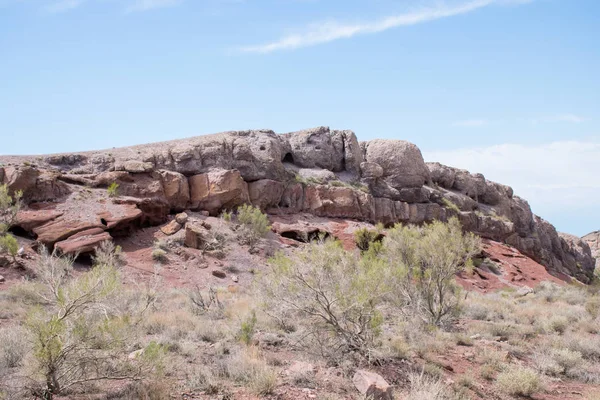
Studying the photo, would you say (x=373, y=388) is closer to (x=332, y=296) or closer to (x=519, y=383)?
(x=332, y=296)

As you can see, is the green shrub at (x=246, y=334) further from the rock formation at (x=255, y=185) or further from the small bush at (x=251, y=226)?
the small bush at (x=251, y=226)

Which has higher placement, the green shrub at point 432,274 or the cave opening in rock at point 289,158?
the cave opening in rock at point 289,158

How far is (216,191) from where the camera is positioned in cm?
2617

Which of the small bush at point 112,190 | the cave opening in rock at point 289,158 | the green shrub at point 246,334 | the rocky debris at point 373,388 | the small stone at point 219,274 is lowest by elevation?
the small stone at point 219,274

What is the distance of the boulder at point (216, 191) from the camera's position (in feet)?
85.7

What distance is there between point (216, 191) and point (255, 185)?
2.84 meters

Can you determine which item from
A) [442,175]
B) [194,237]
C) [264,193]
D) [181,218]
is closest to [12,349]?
[194,237]

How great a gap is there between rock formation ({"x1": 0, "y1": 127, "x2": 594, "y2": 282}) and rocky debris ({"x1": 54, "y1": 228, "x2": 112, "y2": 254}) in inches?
1.8

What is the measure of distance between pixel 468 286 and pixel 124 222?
61.9ft

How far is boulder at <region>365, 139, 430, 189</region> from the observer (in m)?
33.8

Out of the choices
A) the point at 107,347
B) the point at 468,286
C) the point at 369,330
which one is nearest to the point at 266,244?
the point at 468,286

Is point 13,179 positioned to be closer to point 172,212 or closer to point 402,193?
point 172,212

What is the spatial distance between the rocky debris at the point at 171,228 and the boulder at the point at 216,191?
2.39 metres

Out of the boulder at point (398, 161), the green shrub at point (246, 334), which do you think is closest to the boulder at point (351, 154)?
the boulder at point (398, 161)
